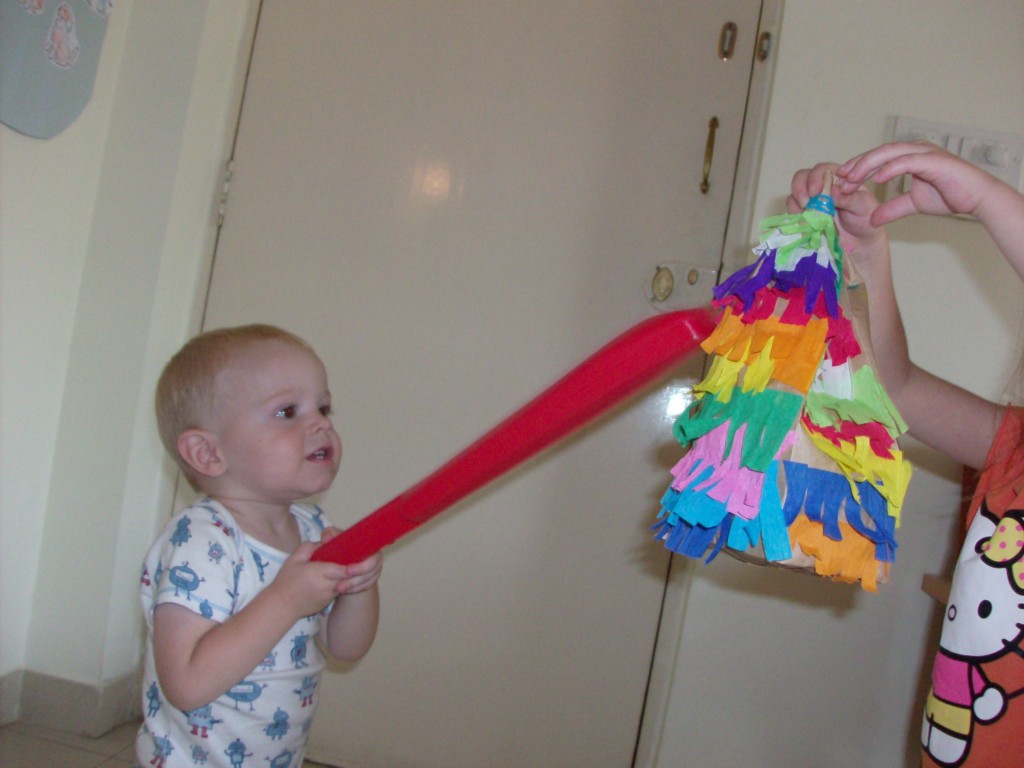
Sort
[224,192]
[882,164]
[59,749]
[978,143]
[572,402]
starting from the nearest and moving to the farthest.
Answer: [572,402] → [882,164] → [978,143] → [59,749] → [224,192]

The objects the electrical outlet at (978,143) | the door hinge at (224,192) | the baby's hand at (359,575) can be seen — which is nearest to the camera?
the baby's hand at (359,575)

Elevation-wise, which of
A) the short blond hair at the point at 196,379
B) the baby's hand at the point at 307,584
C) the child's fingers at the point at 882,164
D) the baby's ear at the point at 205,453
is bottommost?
the baby's hand at the point at 307,584

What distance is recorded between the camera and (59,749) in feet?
4.60

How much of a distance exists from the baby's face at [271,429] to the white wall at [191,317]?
64 centimetres

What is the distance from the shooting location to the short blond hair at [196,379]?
2.85ft

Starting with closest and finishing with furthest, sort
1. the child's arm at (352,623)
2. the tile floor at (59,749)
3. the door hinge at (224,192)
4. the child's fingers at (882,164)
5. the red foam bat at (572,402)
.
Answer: the red foam bat at (572,402) → the child's fingers at (882,164) → the child's arm at (352,623) → the tile floor at (59,749) → the door hinge at (224,192)

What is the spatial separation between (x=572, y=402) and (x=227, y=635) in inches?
15.9

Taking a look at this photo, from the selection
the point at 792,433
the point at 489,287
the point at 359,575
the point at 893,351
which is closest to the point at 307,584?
the point at 359,575

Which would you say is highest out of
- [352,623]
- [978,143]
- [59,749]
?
[978,143]

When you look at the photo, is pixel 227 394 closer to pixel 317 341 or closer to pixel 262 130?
pixel 317 341

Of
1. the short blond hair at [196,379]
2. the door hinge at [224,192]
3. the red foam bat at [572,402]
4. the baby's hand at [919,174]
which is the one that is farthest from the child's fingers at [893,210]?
the door hinge at [224,192]

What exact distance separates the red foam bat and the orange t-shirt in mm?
437

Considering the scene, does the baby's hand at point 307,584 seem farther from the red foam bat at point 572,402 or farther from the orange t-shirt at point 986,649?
the orange t-shirt at point 986,649

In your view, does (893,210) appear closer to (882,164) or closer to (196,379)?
(882,164)
